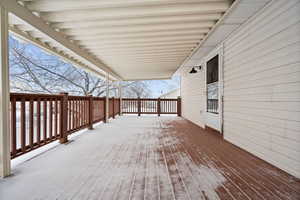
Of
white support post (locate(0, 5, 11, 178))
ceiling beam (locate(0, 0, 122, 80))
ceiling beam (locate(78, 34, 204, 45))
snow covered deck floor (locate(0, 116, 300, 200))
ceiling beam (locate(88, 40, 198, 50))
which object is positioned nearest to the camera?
snow covered deck floor (locate(0, 116, 300, 200))

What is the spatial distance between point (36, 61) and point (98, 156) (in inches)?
526

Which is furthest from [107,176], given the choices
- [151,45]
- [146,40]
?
[151,45]

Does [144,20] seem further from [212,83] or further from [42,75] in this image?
[42,75]

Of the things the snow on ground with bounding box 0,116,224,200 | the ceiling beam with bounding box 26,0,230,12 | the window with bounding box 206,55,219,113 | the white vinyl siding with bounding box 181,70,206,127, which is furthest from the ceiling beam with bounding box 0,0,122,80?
the white vinyl siding with bounding box 181,70,206,127

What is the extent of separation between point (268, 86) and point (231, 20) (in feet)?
4.30

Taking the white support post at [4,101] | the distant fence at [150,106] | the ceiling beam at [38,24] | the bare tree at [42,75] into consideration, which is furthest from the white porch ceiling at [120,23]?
the bare tree at [42,75]

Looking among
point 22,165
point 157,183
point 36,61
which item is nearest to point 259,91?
point 157,183

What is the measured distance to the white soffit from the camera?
7.54 ft

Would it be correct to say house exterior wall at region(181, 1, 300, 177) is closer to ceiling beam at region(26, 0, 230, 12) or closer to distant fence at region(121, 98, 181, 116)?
ceiling beam at region(26, 0, 230, 12)

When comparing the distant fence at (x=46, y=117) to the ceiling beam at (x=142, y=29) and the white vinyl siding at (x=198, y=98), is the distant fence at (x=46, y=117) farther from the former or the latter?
the white vinyl siding at (x=198, y=98)

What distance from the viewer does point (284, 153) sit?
84.4 inches

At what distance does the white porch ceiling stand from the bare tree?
26.4 feet

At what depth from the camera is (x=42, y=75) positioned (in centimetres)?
1274

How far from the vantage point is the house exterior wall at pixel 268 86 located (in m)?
2.01
